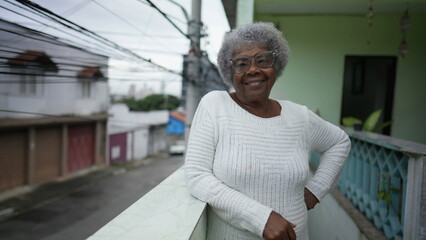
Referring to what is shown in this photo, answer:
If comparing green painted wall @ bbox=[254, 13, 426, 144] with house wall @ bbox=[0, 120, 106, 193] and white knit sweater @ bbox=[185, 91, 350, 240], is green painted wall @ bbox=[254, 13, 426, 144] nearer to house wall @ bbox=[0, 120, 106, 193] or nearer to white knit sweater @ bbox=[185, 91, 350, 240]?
white knit sweater @ bbox=[185, 91, 350, 240]

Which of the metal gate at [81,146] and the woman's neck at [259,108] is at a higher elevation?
the woman's neck at [259,108]

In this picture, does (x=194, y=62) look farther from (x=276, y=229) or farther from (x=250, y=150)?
(x=276, y=229)

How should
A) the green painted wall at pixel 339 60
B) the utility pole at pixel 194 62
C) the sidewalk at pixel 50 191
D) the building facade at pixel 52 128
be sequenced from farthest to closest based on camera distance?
the sidewalk at pixel 50 191 → the building facade at pixel 52 128 → the utility pole at pixel 194 62 → the green painted wall at pixel 339 60

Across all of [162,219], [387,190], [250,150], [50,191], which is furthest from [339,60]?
[50,191]

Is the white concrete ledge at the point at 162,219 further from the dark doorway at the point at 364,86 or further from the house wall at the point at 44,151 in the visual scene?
the house wall at the point at 44,151

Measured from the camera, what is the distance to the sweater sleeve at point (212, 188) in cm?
119

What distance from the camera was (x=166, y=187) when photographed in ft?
5.06

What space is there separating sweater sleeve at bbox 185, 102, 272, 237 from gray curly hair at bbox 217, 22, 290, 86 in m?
0.30

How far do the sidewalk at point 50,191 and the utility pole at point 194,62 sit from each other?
9856mm

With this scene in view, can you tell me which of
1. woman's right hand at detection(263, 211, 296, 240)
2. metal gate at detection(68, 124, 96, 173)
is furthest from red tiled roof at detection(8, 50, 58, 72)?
metal gate at detection(68, 124, 96, 173)

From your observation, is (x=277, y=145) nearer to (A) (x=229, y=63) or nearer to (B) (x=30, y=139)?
(A) (x=229, y=63)

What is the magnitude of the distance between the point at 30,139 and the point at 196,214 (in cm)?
1409

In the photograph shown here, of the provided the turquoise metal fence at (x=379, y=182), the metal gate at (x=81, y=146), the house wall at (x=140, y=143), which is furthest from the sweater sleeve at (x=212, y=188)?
the house wall at (x=140, y=143)

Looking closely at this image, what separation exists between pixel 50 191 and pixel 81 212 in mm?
2815
